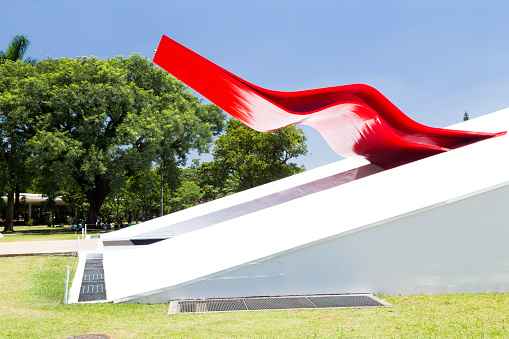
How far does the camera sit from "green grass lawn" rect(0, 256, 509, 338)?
4.79 m

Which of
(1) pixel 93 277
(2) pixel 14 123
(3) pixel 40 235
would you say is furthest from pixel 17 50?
(1) pixel 93 277

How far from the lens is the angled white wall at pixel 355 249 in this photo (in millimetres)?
6762

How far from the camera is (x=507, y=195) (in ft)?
23.7

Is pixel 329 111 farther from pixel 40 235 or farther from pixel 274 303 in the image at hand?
pixel 40 235

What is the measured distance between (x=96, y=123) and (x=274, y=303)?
22.7 m

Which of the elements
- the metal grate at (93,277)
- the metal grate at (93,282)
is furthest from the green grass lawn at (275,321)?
the metal grate at (93,277)

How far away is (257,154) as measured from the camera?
1312 inches

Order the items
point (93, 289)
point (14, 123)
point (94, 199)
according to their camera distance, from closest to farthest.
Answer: point (93, 289)
point (14, 123)
point (94, 199)

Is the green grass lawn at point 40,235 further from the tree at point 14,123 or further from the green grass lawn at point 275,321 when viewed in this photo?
the green grass lawn at point 275,321

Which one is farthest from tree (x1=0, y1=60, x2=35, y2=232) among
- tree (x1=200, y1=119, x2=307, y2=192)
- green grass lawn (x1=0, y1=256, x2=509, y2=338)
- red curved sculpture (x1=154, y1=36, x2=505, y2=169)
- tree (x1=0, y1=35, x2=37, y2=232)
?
green grass lawn (x1=0, y1=256, x2=509, y2=338)

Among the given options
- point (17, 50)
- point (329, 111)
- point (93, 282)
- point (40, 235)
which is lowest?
point (93, 282)

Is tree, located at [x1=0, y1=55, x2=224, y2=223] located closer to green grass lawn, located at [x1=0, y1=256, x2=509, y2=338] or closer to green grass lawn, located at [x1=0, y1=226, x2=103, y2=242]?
green grass lawn, located at [x1=0, y1=226, x2=103, y2=242]

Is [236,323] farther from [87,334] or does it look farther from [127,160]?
[127,160]

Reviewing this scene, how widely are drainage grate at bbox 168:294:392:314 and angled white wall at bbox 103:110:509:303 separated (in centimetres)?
16
